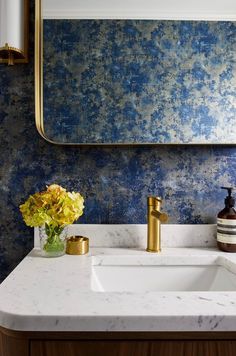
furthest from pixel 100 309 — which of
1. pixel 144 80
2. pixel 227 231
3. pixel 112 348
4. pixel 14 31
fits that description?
pixel 14 31

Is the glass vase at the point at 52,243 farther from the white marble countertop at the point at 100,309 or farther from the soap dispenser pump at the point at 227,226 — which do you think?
the soap dispenser pump at the point at 227,226

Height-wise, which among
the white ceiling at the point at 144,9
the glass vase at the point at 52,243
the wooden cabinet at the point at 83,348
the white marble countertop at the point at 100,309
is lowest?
the wooden cabinet at the point at 83,348

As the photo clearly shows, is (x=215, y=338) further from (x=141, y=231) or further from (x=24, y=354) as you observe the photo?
(x=141, y=231)

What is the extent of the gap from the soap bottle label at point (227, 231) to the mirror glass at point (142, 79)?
30 centimetres

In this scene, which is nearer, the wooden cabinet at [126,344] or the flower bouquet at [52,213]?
the wooden cabinet at [126,344]

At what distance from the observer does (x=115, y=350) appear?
0.65 metres

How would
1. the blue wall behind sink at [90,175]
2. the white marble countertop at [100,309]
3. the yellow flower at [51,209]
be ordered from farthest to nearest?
the blue wall behind sink at [90,175] → the yellow flower at [51,209] → the white marble countertop at [100,309]

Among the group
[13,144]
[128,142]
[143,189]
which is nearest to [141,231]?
[143,189]

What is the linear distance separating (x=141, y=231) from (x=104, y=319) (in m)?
0.60

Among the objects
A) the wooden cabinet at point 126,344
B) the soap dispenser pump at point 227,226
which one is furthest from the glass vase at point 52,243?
the soap dispenser pump at point 227,226

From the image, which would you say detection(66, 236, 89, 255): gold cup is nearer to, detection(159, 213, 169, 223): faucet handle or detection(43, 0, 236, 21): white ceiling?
detection(159, 213, 169, 223): faucet handle

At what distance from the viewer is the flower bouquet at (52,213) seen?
1049mm

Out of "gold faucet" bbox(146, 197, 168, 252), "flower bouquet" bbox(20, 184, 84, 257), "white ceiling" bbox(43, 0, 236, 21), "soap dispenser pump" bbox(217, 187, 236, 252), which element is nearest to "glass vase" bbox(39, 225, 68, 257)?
"flower bouquet" bbox(20, 184, 84, 257)

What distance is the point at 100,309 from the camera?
0.67m
